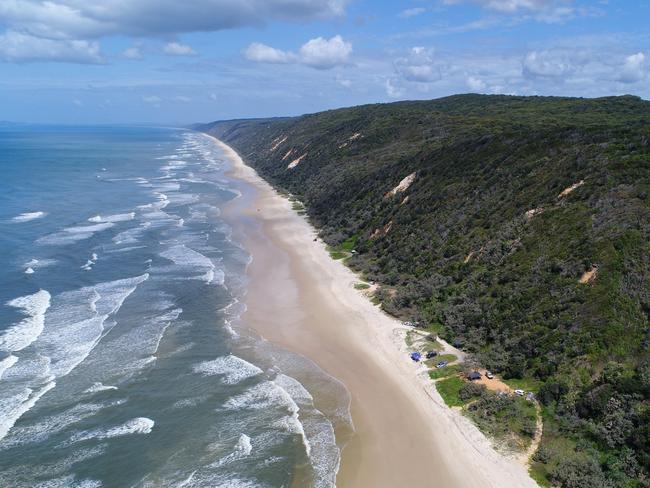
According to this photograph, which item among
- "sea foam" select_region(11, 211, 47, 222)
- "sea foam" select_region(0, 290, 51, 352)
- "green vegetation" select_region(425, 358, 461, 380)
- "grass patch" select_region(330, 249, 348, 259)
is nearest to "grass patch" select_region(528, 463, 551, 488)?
"green vegetation" select_region(425, 358, 461, 380)

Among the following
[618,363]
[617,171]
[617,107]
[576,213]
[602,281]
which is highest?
[617,107]

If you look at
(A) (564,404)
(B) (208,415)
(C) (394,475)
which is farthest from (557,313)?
(B) (208,415)

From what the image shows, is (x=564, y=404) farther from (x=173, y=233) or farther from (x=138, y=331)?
(x=173, y=233)

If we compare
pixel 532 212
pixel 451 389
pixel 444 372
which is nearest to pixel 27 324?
pixel 444 372

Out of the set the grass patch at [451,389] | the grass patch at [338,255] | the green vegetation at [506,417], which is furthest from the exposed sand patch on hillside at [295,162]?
the green vegetation at [506,417]

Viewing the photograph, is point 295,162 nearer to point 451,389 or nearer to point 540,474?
point 451,389

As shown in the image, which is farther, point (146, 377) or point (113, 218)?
point (113, 218)
